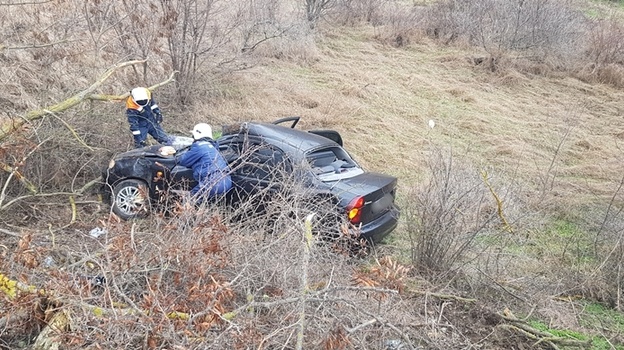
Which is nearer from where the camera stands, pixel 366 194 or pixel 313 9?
pixel 366 194

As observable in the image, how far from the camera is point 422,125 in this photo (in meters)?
12.0

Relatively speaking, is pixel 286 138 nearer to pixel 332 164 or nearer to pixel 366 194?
pixel 332 164

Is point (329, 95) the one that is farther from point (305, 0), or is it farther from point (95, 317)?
point (95, 317)

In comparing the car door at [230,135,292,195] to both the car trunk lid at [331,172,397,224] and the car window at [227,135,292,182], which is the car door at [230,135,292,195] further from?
the car trunk lid at [331,172,397,224]

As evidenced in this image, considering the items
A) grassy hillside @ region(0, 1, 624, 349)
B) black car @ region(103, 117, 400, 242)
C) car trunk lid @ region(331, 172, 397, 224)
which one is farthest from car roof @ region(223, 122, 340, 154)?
grassy hillside @ region(0, 1, 624, 349)

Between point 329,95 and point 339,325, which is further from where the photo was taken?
point 329,95

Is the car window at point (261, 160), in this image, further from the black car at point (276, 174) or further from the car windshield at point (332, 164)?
the car windshield at point (332, 164)

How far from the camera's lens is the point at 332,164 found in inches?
282

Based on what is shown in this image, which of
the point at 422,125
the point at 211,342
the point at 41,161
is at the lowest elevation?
the point at 422,125

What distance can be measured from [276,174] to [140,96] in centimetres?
297

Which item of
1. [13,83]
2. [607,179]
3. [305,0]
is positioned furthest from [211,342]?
[305,0]

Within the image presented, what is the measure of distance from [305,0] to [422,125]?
874 centimetres

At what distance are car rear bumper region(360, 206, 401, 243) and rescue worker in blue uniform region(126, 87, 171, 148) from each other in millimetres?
3778

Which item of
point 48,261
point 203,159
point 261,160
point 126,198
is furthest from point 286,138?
point 48,261
